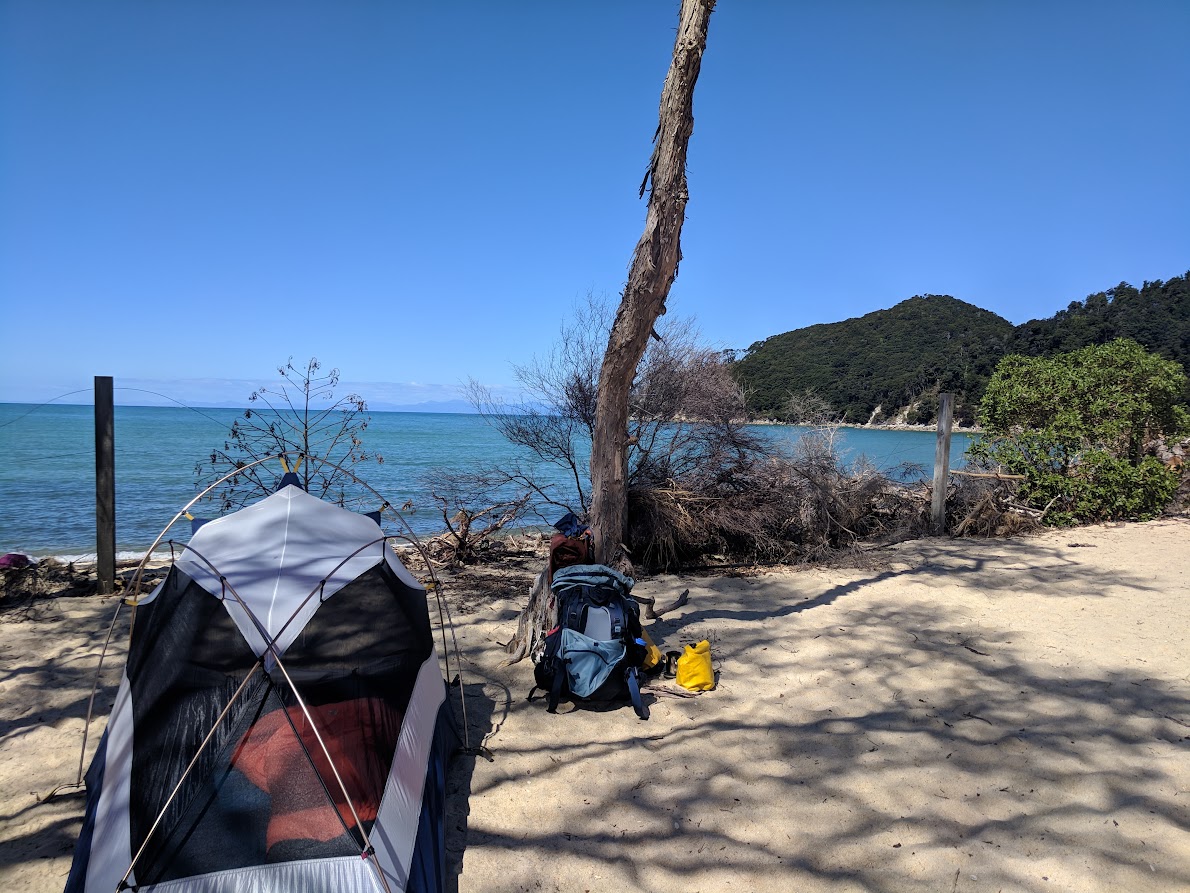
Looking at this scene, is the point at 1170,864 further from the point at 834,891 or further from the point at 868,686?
the point at 868,686

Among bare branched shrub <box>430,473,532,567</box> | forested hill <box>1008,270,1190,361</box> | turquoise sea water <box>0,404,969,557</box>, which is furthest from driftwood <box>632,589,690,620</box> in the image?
forested hill <box>1008,270,1190,361</box>

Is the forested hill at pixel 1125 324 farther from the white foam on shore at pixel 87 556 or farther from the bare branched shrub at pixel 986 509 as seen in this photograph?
the white foam on shore at pixel 87 556

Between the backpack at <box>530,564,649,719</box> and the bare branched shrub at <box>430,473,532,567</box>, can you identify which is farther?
the bare branched shrub at <box>430,473,532,567</box>

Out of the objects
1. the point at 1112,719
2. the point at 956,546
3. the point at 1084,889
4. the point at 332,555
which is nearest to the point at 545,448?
the point at 956,546

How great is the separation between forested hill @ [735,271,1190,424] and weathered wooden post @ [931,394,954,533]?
14245mm

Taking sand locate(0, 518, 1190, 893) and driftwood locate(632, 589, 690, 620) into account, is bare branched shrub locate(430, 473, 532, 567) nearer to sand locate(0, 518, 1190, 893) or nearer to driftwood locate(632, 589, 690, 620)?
sand locate(0, 518, 1190, 893)

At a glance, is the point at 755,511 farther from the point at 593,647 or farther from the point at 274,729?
the point at 274,729

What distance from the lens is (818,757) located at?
3.96 metres

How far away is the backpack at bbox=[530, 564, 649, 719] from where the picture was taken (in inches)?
182

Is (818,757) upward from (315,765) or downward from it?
downward

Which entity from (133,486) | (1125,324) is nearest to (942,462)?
(133,486)

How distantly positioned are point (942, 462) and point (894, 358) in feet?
100

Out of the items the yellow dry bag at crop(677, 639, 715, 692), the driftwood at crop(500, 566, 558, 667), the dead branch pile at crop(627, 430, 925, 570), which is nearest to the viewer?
the yellow dry bag at crop(677, 639, 715, 692)

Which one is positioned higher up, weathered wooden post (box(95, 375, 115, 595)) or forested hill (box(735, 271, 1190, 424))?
forested hill (box(735, 271, 1190, 424))
